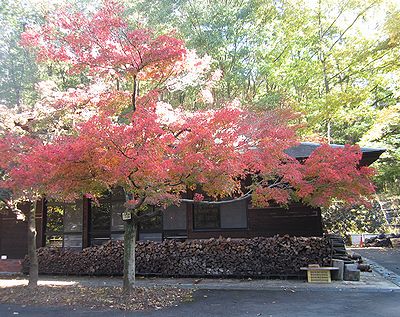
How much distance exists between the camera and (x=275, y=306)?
6.48 m

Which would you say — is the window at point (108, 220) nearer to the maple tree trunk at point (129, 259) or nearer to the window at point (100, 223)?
the window at point (100, 223)

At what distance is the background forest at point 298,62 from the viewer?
15633 mm

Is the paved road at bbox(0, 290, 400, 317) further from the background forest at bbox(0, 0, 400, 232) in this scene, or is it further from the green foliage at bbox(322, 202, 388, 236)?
the green foliage at bbox(322, 202, 388, 236)

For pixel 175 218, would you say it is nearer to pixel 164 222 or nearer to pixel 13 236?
pixel 164 222

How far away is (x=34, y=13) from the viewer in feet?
66.9

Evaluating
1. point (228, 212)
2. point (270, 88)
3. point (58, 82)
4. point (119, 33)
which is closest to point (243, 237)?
point (228, 212)

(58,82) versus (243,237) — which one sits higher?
(58,82)

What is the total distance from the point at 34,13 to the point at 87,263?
1627cm

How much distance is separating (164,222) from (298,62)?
11.4 metres

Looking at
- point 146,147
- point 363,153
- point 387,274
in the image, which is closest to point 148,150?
point 146,147

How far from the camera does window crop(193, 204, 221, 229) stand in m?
10.4

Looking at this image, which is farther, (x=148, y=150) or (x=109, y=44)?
(x=109, y=44)

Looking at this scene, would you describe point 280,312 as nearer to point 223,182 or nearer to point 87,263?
point 223,182

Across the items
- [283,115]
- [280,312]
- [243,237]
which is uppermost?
[283,115]
